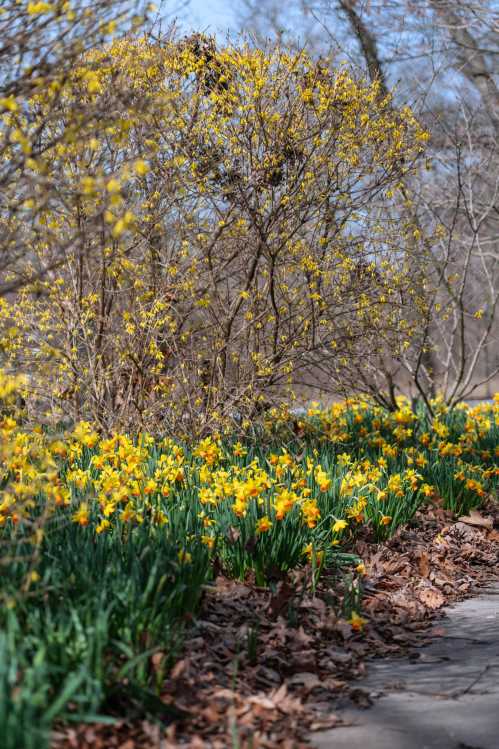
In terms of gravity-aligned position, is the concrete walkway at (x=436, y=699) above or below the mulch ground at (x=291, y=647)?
below

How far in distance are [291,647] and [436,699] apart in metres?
0.68

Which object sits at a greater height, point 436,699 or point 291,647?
point 291,647

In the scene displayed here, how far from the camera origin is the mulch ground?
2.85m

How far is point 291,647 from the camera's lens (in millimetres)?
3779

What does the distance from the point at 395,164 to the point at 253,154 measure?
139 cm

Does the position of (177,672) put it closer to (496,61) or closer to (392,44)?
(392,44)

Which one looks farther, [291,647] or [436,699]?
[291,647]

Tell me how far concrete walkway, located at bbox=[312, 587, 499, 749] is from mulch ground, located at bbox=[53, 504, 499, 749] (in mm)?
86

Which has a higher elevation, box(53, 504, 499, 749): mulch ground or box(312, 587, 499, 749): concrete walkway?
box(53, 504, 499, 749): mulch ground

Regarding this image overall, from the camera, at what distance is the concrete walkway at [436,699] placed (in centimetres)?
295

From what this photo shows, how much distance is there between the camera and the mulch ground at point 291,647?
2850 mm

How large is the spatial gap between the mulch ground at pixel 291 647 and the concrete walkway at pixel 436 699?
9 cm

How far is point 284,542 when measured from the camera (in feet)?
15.0

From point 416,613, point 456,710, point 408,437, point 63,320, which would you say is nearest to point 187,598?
point 456,710
